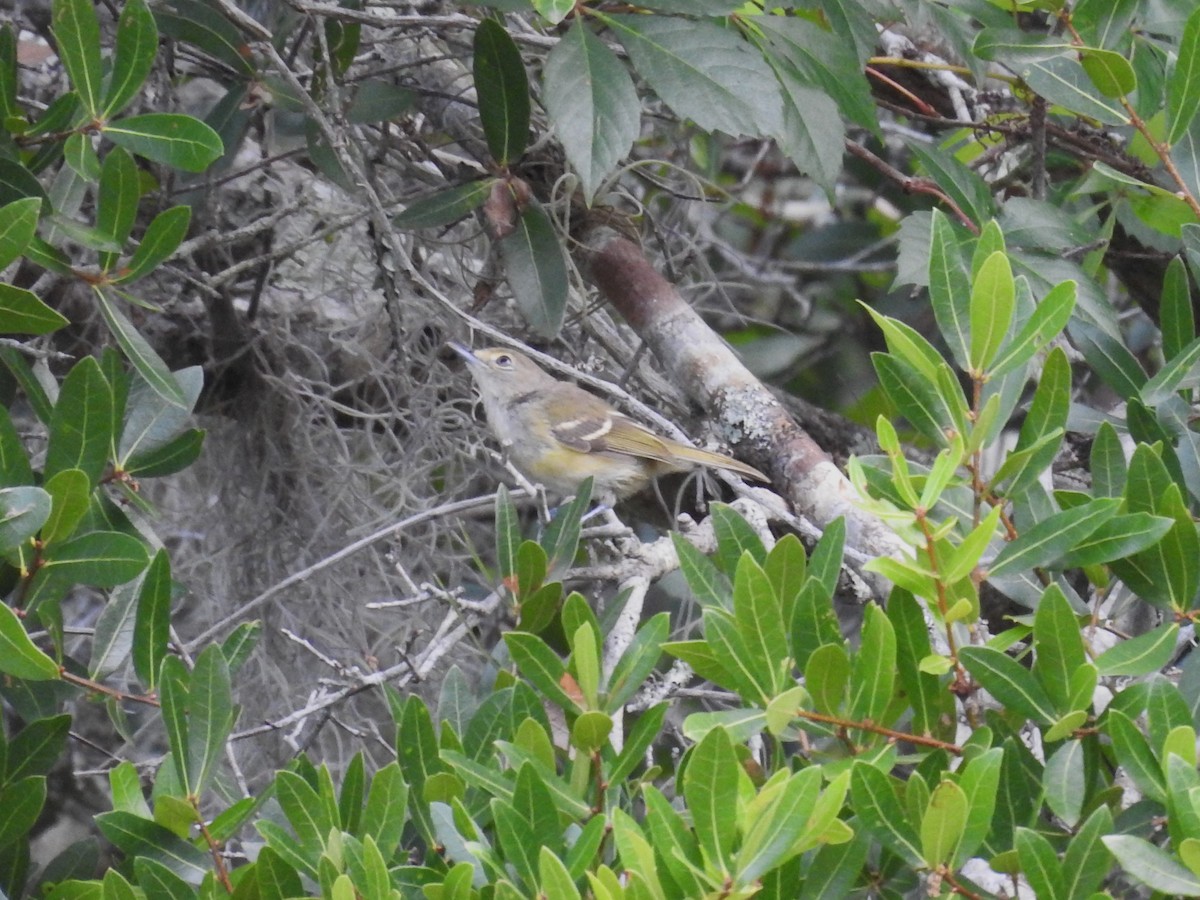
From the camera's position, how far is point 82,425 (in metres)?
2.03

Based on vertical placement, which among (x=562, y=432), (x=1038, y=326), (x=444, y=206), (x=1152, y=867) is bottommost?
(x=562, y=432)

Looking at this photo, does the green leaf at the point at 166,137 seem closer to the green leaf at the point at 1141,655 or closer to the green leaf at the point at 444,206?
the green leaf at the point at 444,206

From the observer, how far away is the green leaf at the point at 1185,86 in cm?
204

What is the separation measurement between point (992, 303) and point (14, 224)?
1.38 m

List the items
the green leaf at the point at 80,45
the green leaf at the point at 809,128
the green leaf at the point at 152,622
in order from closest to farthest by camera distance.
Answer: the green leaf at the point at 152,622 → the green leaf at the point at 80,45 → the green leaf at the point at 809,128

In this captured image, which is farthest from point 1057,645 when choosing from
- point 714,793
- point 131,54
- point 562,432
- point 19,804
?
point 562,432

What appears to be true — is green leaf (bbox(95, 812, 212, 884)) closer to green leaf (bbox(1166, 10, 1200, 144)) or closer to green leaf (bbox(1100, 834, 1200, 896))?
green leaf (bbox(1100, 834, 1200, 896))

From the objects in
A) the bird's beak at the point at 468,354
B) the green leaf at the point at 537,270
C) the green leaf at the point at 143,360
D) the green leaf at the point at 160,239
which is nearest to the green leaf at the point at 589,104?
the green leaf at the point at 537,270

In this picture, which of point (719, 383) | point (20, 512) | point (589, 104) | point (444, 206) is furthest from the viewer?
point (719, 383)

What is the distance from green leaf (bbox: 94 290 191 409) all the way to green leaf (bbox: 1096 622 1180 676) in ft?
4.88

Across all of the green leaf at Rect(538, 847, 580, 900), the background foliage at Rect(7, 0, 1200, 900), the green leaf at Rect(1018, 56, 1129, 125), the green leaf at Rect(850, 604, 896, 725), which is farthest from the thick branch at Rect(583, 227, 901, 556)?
the green leaf at Rect(538, 847, 580, 900)

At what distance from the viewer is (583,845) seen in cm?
143

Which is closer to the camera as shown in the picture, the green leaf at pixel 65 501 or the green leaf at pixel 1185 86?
the green leaf at pixel 65 501

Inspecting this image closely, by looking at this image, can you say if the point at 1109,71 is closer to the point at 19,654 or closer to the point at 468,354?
the point at 468,354
